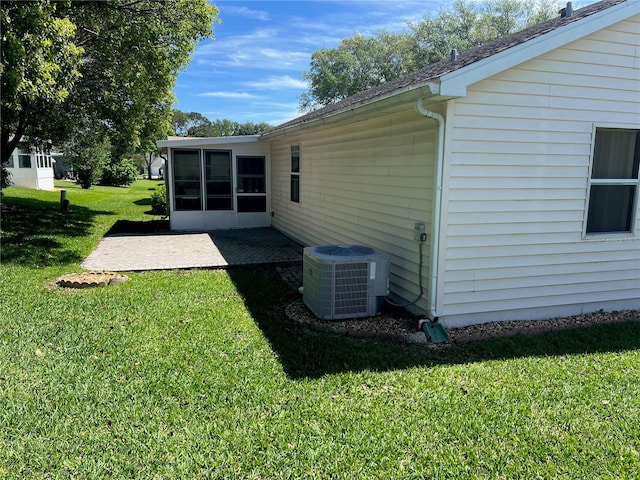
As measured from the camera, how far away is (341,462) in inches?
105

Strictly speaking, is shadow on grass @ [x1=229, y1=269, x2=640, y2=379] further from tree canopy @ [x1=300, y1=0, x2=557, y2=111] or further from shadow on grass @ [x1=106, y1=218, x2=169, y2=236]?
tree canopy @ [x1=300, y1=0, x2=557, y2=111]

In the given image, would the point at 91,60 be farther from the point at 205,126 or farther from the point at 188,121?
the point at 188,121

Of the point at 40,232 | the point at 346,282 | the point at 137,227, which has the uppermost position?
the point at 346,282

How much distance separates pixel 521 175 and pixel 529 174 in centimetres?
12

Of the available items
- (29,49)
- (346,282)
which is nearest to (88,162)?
(29,49)

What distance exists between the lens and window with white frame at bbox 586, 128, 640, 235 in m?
5.31

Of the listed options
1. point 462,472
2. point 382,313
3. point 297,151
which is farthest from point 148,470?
point 297,151

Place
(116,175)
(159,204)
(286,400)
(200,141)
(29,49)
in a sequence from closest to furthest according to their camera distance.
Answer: (286,400)
(29,49)
(200,141)
(159,204)
(116,175)

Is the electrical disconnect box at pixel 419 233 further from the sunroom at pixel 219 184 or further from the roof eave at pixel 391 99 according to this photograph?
the sunroom at pixel 219 184

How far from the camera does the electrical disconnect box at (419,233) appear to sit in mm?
4941

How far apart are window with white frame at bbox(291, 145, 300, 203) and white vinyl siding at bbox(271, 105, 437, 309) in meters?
0.38

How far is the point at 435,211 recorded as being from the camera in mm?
4652

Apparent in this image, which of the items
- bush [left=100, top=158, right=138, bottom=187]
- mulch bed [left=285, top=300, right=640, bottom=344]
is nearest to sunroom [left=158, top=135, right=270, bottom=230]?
mulch bed [left=285, top=300, right=640, bottom=344]

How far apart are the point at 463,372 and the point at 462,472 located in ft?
4.67
